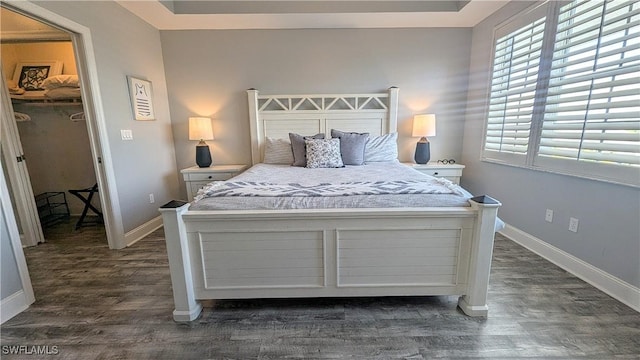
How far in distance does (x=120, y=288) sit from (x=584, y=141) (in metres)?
3.73

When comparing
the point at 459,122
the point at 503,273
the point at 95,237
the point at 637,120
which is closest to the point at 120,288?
the point at 95,237

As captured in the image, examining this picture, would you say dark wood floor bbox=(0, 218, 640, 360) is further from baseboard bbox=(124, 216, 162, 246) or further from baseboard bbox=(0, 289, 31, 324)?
baseboard bbox=(124, 216, 162, 246)

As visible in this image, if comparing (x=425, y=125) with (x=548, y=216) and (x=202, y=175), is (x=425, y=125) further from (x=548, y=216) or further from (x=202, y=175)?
(x=202, y=175)

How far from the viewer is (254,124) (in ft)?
11.7

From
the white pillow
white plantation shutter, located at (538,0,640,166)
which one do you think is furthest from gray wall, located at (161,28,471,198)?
white plantation shutter, located at (538,0,640,166)

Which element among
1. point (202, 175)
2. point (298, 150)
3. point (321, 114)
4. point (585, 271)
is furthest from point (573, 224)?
point (202, 175)

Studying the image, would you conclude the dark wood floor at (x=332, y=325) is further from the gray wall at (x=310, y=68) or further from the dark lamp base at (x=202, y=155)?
the gray wall at (x=310, y=68)

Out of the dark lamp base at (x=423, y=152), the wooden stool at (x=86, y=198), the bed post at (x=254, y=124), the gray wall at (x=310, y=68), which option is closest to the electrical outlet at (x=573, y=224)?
the dark lamp base at (x=423, y=152)

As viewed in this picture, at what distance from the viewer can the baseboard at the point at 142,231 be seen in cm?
277

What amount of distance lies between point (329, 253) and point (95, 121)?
2.50 meters

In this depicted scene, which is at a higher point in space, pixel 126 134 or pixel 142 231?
pixel 126 134

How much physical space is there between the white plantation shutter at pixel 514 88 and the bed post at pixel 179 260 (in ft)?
10.2

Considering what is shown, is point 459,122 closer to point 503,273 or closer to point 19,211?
point 503,273

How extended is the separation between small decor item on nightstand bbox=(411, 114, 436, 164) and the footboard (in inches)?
79.0
